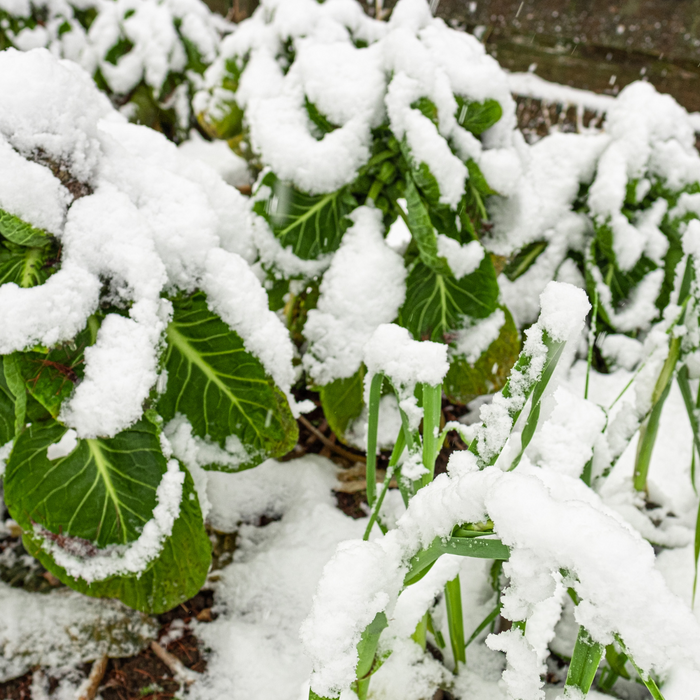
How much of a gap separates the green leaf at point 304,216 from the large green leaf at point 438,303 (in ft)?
0.57

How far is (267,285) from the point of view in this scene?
104 centimetres

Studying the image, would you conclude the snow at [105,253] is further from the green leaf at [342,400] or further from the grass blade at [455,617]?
the grass blade at [455,617]

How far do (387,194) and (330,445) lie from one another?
0.54 meters

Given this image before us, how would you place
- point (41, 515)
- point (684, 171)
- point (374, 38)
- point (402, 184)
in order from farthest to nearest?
point (374, 38)
point (684, 171)
point (402, 184)
point (41, 515)

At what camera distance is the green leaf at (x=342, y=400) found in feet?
3.40

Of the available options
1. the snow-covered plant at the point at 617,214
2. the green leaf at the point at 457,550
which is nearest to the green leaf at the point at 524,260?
the snow-covered plant at the point at 617,214

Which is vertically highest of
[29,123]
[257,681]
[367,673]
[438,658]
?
[29,123]

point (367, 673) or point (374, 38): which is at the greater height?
point (374, 38)

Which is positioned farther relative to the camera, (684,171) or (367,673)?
(684,171)

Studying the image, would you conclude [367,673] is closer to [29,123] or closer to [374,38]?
[29,123]

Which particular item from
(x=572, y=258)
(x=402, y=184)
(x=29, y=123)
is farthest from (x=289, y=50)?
(x=29, y=123)

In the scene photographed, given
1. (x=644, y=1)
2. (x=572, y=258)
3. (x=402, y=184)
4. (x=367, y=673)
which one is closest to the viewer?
(x=367, y=673)

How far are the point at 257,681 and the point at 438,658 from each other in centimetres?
26

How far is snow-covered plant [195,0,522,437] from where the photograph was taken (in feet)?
3.08
